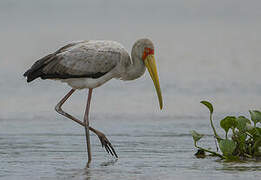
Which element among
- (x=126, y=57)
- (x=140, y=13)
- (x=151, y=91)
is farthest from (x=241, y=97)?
(x=140, y=13)

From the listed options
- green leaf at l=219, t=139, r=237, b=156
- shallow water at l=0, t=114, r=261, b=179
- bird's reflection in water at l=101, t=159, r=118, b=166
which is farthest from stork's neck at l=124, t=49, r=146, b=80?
green leaf at l=219, t=139, r=237, b=156

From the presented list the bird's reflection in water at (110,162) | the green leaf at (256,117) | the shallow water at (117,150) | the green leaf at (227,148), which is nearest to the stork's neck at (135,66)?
the shallow water at (117,150)

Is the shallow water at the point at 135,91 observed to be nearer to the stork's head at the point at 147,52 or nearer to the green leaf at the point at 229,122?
the green leaf at the point at 229,122

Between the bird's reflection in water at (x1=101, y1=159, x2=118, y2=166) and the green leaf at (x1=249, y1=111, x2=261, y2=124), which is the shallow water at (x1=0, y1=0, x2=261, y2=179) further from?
the green leaf at (x1=249, y1=111, x2=261, y2=124)

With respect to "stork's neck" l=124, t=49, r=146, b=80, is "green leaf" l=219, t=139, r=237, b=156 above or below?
below

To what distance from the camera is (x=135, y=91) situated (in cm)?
1494

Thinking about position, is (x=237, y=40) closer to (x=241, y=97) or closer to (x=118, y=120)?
(x=241, y=97)

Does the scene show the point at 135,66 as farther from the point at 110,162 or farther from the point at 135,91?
the point at 135,91

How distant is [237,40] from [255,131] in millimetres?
13194

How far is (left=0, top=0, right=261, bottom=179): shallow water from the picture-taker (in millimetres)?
8031

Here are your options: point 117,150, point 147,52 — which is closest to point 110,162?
point 117,150

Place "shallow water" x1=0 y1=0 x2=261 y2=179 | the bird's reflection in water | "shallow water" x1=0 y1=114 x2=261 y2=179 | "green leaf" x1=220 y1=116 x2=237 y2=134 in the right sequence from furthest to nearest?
"green leaf" x1=220 y1=116 x2=237 y2=134, the bird's reflection in water, "shallow water" x1=0 y1=0 x2=261 y2=179, "shallow water" x1=0 y1=114 x2=261 y2=179

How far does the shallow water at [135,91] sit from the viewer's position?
8031mm

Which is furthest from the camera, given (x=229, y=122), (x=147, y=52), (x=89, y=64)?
(x=147, y=52)
